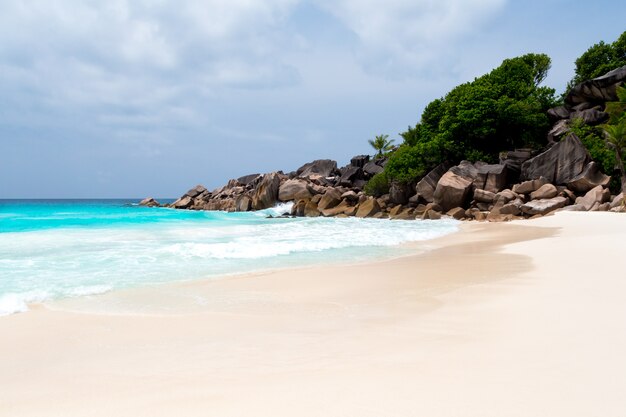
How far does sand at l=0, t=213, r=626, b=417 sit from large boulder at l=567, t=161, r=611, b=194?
21252 mm

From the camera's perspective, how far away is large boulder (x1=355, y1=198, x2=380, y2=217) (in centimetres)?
3042

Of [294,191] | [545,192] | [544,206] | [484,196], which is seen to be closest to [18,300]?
[544,206]

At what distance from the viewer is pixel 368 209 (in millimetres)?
30688

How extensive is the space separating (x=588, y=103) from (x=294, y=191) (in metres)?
26.5

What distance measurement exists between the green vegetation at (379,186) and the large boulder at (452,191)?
26.9ft

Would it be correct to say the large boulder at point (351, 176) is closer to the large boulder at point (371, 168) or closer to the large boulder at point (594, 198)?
the large boulder at point (371, 168)

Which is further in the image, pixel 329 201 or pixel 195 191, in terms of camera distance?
pixel 195 191

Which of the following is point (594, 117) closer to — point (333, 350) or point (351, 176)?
point (351, 176)

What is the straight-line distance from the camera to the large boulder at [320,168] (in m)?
48.4

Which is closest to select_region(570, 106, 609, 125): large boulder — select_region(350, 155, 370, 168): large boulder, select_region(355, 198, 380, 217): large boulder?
select_region(355, 198, 380, 217): large boulder

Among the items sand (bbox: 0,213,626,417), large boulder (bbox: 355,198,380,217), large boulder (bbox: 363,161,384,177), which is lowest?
sand (bbox: 0,213,626,417)

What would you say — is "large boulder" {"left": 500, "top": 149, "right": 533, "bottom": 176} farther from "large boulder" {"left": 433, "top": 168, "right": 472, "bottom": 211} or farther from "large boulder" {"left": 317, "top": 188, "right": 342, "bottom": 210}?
"large boulder" {"left": 317, "top": 188, "right": 342, "bottom": 210}

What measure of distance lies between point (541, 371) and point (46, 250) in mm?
12539

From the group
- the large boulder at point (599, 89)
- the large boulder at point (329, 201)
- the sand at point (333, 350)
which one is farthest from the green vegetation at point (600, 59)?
the sand at point (333, 350)
